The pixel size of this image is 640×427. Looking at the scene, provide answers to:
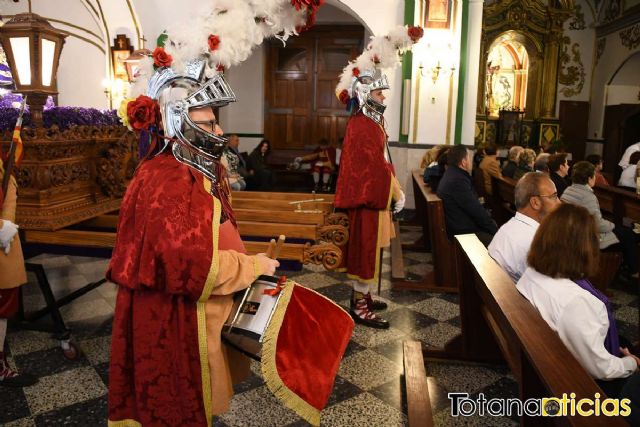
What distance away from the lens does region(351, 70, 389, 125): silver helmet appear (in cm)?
387

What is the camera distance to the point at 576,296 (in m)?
2.11

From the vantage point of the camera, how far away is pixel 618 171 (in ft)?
36.9

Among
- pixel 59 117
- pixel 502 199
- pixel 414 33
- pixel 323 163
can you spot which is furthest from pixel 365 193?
pixel 323 163

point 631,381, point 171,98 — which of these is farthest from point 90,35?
point 631,381

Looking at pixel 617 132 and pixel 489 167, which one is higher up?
pixel 617 132

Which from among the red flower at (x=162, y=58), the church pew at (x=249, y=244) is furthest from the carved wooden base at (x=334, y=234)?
the red flower at (x=162, y=58)

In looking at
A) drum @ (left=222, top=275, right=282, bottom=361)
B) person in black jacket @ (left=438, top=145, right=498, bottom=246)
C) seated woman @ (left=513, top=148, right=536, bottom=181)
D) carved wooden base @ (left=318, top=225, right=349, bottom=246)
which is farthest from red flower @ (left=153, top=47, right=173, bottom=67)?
seated woman @ (left=513, top=148, right=536, bottom=181)

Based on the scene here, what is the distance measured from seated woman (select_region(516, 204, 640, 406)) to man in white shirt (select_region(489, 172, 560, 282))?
72 centimetres

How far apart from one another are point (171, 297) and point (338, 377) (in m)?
1.63

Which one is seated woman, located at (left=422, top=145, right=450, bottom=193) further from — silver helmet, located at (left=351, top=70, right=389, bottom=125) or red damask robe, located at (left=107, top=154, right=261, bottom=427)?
red damask robe, located at (left=107, top=154, right=261, bottom=427)

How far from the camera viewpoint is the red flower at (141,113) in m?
1.90

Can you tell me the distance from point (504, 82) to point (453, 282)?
34.9 feet

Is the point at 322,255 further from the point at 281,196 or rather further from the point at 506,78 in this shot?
the point at 506,78

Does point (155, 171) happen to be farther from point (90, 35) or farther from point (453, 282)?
point (90, 35)
